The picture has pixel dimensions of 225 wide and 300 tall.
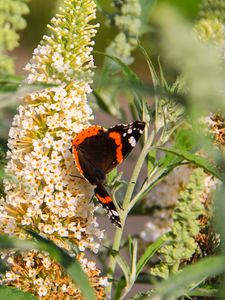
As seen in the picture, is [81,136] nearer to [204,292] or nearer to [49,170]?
[49,170]

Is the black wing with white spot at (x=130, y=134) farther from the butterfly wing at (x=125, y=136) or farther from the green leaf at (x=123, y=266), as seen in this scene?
the green leaf at (x=123, y=266)

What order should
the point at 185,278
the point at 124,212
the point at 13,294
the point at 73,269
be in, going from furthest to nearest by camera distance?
the point at 124,212
the point at 13,294
the point at 73,269
the point at 185,278

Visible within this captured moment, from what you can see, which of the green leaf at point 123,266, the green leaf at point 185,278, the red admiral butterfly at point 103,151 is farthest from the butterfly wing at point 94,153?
the green leaf at point 185,278

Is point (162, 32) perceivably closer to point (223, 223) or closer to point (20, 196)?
point (223, 223)

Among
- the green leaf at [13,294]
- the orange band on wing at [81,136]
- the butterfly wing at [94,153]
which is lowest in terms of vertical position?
the green leaf at [13,294]

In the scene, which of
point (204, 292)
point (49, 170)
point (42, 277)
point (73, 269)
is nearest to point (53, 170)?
point (49, 170)

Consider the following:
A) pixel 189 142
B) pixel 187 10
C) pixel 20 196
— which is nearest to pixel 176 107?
pixel 189 142
